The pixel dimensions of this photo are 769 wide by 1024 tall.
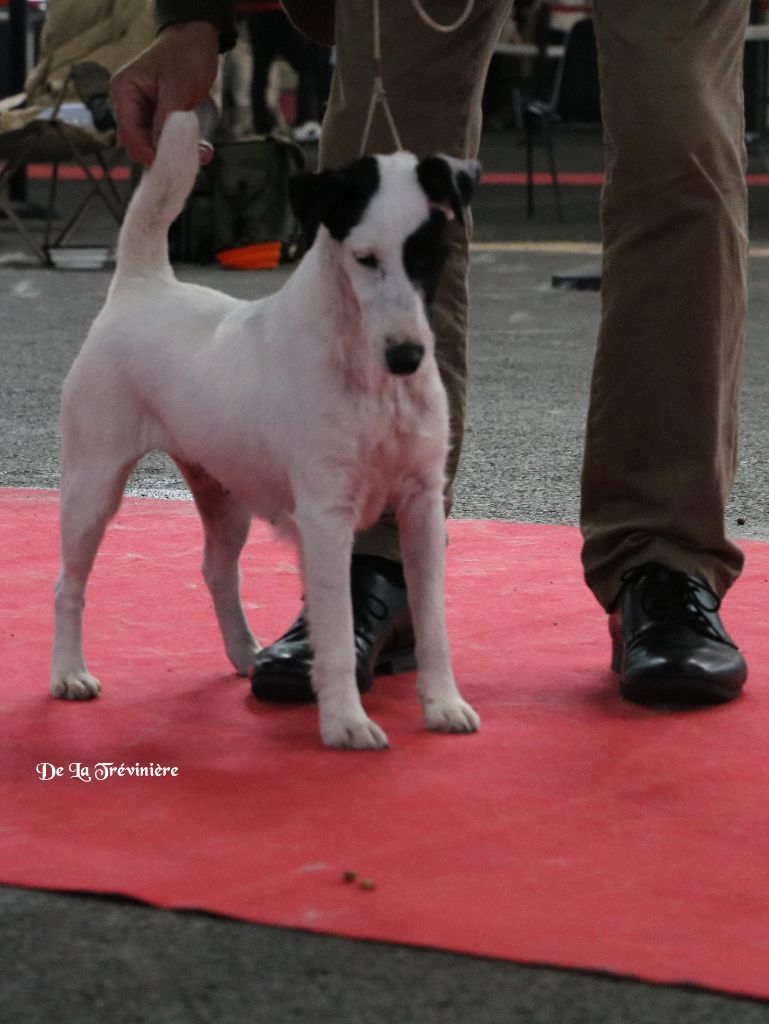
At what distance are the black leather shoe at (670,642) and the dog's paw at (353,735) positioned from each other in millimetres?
337

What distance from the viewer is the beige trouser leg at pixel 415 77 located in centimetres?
210

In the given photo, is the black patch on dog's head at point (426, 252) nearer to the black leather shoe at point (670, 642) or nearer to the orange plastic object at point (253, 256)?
the black leather shoe at point (670, 642)

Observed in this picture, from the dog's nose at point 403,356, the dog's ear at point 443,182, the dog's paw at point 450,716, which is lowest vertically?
the dog's paw at point 450,716

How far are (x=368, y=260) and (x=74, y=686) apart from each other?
63cm

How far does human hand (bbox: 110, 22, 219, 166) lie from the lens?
2.13m

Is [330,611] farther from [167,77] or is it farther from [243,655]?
[167,77]

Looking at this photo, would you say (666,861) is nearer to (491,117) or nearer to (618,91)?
(618,91)

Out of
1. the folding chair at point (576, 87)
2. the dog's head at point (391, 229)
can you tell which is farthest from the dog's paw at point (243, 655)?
the folding chair at point (576, 87)

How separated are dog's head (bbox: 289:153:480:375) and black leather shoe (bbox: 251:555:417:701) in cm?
46

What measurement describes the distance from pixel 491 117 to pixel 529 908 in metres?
15.7

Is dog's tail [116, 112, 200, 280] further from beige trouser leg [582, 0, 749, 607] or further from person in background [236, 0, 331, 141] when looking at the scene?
person in background [236, 0, 331, 141]

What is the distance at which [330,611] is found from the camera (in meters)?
1.83

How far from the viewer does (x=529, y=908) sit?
134 cm

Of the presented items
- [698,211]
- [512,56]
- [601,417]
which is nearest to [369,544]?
[601,417]
